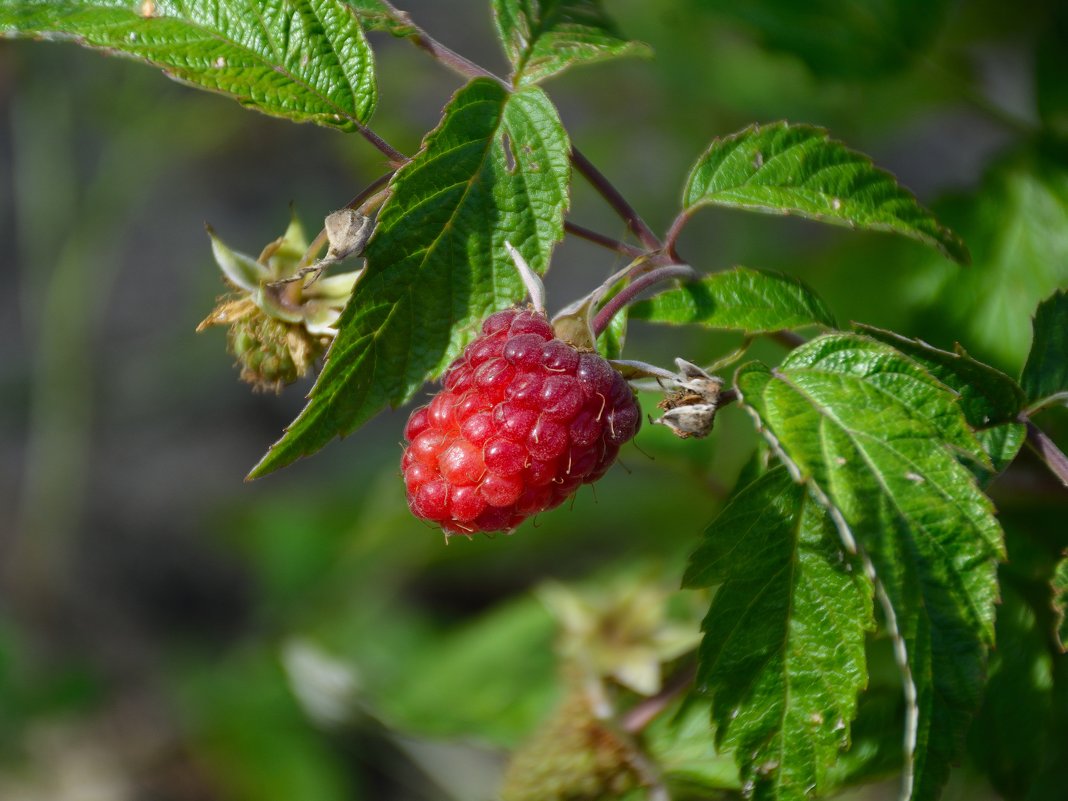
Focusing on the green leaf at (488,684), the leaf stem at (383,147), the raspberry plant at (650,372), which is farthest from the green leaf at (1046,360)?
the green leaf at (488,684)

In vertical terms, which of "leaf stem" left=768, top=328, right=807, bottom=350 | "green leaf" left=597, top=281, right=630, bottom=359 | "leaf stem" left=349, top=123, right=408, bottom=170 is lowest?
"leaf stem" left=768, top=328, right=807, bottom=350

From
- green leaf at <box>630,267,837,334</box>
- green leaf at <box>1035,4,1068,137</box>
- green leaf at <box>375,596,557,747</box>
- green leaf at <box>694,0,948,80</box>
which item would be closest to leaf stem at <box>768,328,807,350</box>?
green leaf at <box>630,267,837,334</box>

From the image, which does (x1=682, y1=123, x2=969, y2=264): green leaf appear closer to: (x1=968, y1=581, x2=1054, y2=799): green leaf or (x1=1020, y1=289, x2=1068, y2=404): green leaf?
(x1=1020, y1=289, x2=1068, y2=404): green leaf

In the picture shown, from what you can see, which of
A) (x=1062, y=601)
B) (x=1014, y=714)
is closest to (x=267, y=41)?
(x=1062, y=601)

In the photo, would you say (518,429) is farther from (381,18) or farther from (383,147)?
(381,18)

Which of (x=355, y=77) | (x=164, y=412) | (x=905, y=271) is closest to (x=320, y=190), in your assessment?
(x=164, y=412)

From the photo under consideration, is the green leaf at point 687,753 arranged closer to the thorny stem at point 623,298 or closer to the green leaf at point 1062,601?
the green leaf at point 1062,601

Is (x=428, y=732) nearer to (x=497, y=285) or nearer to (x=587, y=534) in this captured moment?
(x=587, y=534)
